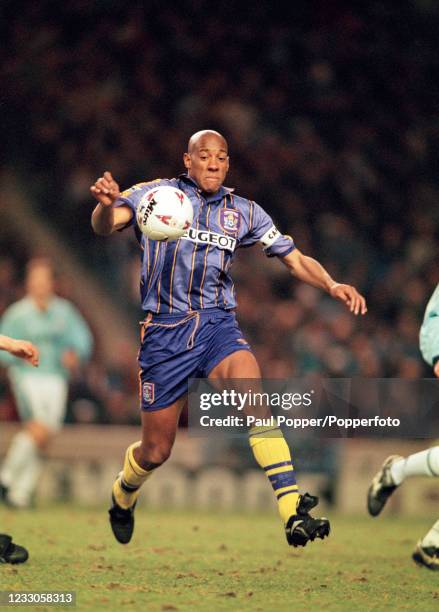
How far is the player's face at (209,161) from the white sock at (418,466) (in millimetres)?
2065

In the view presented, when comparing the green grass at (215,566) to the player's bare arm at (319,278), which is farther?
the player's bare arm at (319,278)

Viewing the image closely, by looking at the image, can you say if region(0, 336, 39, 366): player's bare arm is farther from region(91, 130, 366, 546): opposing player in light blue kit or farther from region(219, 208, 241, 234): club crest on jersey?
region(219, 208, 241, 234): club crest on jersey

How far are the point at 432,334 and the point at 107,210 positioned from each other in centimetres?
209

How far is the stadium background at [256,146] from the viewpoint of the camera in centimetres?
1308

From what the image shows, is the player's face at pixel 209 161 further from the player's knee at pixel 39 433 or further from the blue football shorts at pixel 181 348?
the player's knee at pixel 39 433

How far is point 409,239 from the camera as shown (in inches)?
562

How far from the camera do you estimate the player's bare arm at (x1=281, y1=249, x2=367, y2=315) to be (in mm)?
5977

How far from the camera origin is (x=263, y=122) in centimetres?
1491

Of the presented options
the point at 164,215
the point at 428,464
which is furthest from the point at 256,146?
the point at 164,215

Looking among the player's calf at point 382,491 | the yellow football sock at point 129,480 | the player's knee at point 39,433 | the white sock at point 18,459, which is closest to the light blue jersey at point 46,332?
the player's knee at point 39,433

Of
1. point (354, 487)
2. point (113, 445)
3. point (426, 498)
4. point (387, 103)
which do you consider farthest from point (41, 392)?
point (387, 103)

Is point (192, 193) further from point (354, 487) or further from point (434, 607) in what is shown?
point (354, 487)

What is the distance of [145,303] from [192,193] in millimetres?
665

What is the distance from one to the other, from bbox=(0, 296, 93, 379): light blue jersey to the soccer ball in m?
5.07
